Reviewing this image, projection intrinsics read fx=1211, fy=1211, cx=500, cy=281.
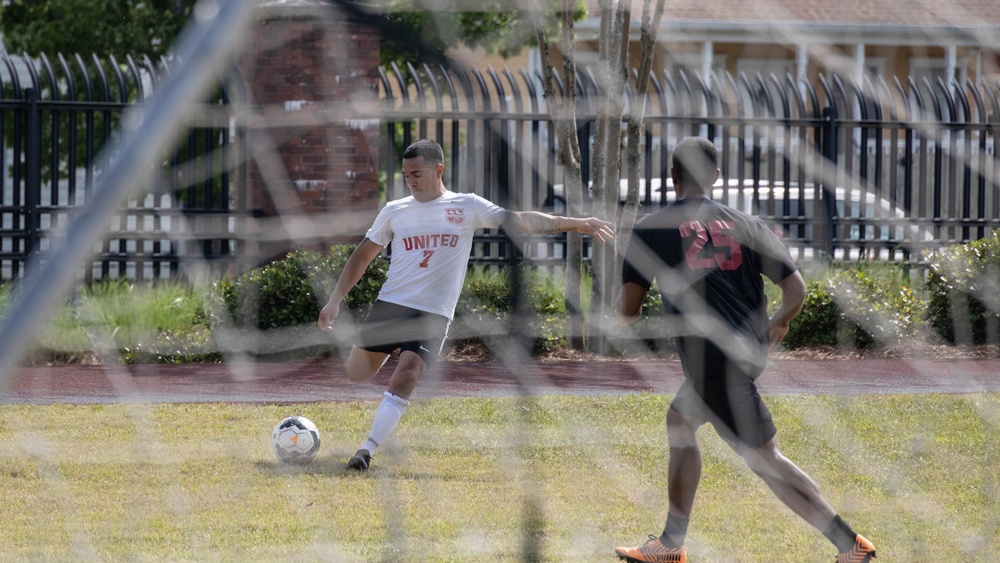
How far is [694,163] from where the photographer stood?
412 centimetres

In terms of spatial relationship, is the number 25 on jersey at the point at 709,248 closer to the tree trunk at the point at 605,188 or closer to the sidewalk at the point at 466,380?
the sidewalk at the point at 466,380

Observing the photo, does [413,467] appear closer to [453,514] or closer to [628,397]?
[453,514]

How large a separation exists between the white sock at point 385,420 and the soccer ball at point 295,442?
0.24m

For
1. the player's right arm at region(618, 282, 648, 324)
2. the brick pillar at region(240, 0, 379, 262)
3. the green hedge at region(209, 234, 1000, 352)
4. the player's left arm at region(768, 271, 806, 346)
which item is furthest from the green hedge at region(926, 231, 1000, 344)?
the player's right arm at region(618, 282, 648, 324)

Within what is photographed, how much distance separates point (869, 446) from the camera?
6.05m

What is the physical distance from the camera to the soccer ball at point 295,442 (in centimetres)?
555

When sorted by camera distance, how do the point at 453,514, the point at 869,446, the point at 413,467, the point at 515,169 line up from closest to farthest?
the point at 453,514 → the point at 413,467 → the point at 869,446 → the point at 515,169

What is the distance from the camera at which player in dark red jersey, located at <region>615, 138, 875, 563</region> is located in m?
3.96

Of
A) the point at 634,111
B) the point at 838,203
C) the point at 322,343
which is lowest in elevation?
the point at 322,343

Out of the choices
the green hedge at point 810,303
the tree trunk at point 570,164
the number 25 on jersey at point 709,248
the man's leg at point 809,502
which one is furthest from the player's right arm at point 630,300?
the green hedge at point 810,303

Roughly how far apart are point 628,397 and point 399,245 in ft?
7.55

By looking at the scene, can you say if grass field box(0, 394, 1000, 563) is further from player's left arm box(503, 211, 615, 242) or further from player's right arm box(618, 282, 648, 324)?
player's left arm box(503, 211, 615, 242)

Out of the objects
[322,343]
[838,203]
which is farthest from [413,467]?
[838,203]

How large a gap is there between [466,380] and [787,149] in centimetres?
490
